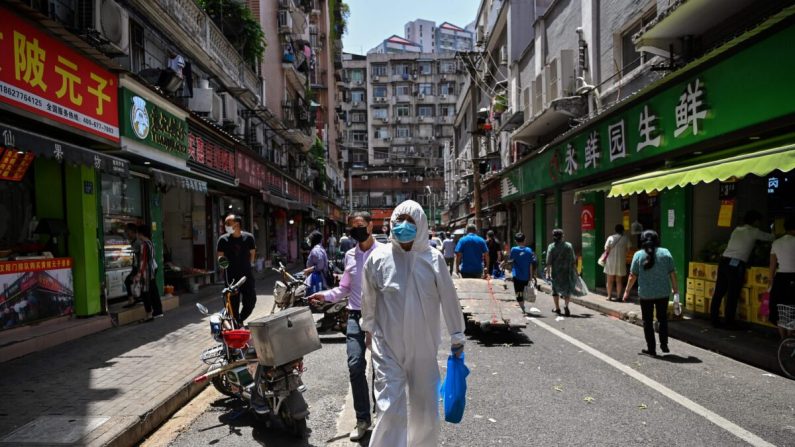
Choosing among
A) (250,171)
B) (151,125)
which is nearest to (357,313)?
(151,125)

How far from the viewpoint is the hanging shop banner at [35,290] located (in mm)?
7195

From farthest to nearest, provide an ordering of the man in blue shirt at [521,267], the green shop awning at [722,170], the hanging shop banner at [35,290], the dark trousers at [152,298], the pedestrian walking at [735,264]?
1. the man in blue shirt at [521,267]
2. the dark trousers at [152,298]
3. the pedestrian walking at [735,264]
4. the hanging shop banner at [35,290]
5. the green shop awning at [722,170]

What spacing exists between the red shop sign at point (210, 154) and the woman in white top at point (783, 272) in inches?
469

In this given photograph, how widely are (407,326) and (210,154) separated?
12.2 m

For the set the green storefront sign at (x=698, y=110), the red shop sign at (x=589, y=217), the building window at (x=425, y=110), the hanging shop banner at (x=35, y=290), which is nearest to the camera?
the hanging shop banner at (x=35, y=290)

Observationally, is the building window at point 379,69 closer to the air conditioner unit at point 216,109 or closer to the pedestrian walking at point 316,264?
the air conditioner unit at point 216,109

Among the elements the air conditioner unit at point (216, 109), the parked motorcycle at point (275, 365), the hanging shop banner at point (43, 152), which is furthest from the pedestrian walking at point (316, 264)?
Result: the air conditioner unit at point (216, 109)

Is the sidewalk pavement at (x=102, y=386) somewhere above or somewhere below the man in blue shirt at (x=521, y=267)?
below

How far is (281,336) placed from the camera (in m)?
4.20

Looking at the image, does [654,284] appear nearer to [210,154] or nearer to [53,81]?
[53,81]

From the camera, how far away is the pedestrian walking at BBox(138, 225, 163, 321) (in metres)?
9.33

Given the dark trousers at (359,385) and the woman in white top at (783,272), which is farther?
the woman in white top at (783,272)

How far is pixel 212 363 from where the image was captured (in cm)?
503

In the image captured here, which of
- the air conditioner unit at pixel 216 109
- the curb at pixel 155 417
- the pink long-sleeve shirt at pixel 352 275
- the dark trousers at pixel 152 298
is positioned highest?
the air conditioner unit at pixel 216 109
